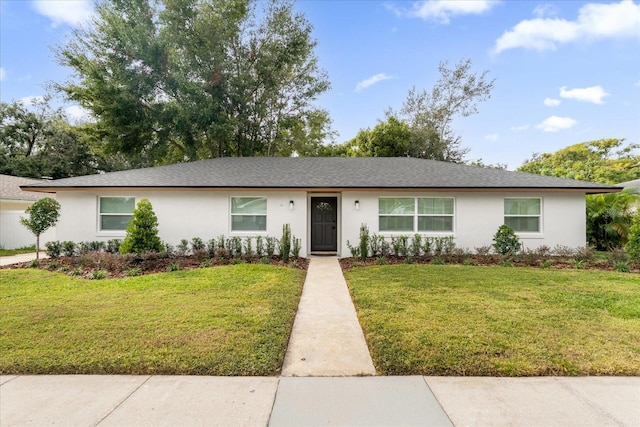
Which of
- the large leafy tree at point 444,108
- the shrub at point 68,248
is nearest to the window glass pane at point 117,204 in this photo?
the shrub at point 68,248

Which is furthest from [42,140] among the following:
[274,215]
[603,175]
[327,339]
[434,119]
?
[603,175]

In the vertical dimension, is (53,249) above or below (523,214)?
below

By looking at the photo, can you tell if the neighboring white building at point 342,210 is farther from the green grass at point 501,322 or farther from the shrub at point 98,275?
the green grass at point 501,322

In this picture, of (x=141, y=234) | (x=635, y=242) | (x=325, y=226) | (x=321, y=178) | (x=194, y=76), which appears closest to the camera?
(x=635, y=242)

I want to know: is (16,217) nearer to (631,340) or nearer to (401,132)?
(631,340)

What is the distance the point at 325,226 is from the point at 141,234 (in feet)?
19.6

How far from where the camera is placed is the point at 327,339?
154 inches

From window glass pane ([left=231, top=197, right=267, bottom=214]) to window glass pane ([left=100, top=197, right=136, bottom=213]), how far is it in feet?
11.5

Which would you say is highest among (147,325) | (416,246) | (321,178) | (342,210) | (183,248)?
(321,178)

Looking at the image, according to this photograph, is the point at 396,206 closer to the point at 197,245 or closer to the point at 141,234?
the point at 197,245

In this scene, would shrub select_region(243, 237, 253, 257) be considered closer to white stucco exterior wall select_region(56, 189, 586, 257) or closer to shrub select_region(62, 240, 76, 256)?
white stucco exterior wall select_region(56, 189, 586, 257)

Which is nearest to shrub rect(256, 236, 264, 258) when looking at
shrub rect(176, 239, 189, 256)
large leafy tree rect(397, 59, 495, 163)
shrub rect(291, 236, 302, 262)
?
shrub rect(291, 236, 302, 262)

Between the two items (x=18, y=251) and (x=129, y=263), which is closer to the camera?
(x=129, y=263)

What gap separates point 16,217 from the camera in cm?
1286
